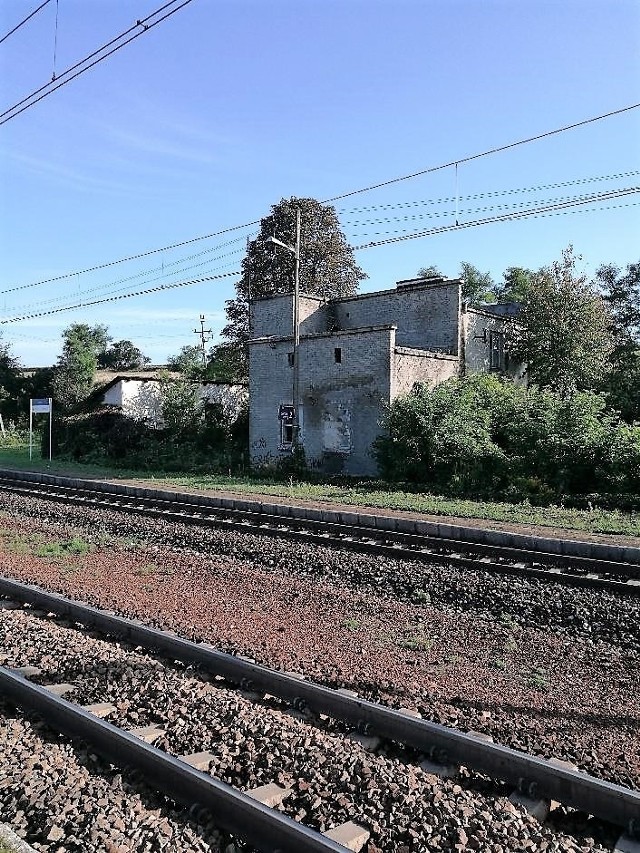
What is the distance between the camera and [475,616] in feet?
27.3

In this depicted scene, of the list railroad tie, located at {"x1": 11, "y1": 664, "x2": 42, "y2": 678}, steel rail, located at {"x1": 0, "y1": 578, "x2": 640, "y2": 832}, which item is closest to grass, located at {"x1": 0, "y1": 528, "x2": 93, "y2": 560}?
steel rail, located at {"x1": 0, "y1": 578, "x2": 640, "y2": 832}

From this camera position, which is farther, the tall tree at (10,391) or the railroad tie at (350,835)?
the tall tree at (10,391)

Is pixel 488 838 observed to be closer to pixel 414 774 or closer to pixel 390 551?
pixel 414 774

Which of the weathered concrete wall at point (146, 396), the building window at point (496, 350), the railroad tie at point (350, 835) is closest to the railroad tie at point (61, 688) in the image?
the railroad tie at point (350, 835)

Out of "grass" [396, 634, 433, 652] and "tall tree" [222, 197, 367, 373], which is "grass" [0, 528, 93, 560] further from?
"tall tree" [222, 197, 367, 373]

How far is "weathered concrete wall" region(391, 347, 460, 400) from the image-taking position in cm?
2344

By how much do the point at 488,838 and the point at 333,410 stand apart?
21.4m

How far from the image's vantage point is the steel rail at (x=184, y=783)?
3611 mm

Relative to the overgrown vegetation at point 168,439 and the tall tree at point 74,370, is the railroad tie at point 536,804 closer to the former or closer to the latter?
the overgrown vegetation at point 168,439

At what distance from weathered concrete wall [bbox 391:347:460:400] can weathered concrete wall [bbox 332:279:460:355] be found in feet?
3.53

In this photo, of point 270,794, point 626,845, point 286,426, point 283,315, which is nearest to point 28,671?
point 270,794

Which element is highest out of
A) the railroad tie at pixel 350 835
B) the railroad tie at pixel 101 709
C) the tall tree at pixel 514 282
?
the tall tree at pixel 514 282

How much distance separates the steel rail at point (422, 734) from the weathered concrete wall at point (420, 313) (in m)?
22.0

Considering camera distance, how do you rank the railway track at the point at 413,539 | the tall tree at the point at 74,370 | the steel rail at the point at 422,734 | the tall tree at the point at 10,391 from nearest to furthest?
the steel rail at the point at 422,734 < the railway track at the point at 413,539 < the tall tree at the point at 74,370 < the tall tree at the point at 10,391
